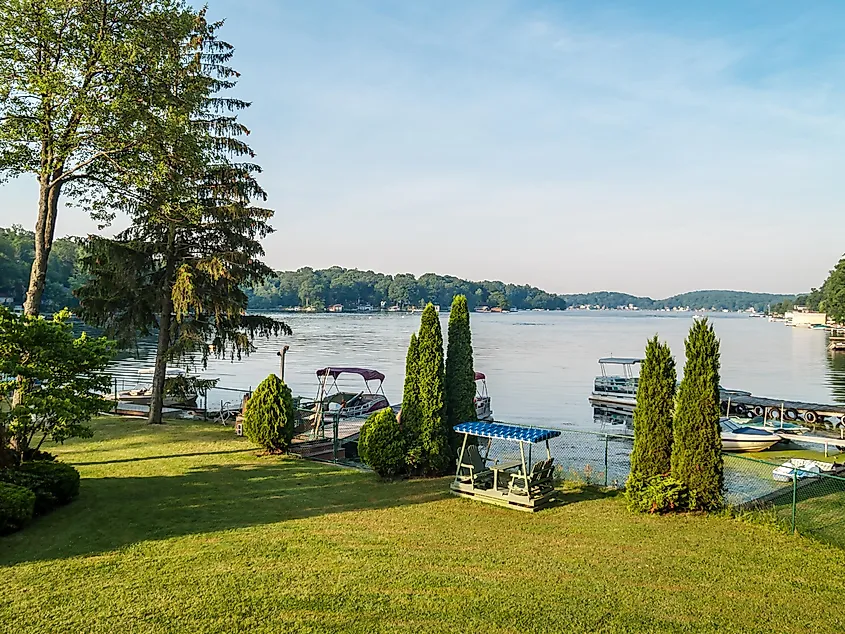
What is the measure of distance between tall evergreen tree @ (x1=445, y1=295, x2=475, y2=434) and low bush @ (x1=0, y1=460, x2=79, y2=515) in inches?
270

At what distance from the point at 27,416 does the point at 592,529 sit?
28.6ft

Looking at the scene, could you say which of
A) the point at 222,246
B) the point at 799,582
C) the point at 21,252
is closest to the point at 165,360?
the point at 222,246

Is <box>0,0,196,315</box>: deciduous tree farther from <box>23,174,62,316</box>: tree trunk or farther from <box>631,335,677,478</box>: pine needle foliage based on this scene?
<box>631,335,677,478</box>: pine needle foliage

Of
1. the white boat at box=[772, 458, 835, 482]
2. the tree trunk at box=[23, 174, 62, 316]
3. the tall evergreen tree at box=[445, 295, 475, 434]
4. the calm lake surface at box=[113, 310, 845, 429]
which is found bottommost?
the calm lake surface at box=[113, 310, 845, 429]

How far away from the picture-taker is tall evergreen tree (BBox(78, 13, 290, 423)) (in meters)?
17.9

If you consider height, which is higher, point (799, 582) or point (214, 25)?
point (214, 25)

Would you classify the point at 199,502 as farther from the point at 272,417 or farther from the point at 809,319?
the point at 809,319

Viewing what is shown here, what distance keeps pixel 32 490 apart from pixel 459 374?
772 cm

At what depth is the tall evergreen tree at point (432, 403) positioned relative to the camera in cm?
1280

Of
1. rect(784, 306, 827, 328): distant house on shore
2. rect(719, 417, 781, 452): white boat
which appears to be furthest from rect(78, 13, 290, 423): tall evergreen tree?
rect(784, 306, 827, 328): distant house on shore

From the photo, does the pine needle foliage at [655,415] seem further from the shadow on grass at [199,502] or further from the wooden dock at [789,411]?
the wooden dock at [789,411]

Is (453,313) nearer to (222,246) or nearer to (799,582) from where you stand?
(799,582)

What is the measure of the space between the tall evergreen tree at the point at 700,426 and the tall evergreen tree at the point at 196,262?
12.4 m

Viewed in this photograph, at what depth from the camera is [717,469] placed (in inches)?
404
